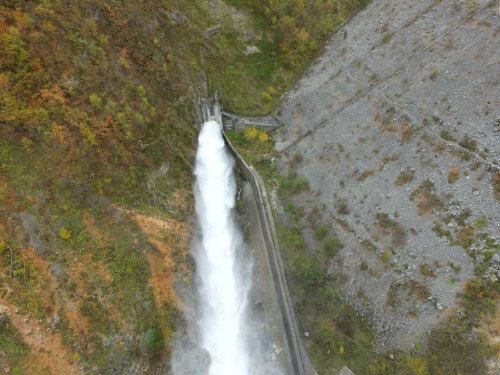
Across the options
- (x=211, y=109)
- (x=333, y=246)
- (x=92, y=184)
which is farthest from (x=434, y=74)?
(x=92, y=184)

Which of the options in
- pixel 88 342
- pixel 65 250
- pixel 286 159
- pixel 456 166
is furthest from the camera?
pixel 286 159

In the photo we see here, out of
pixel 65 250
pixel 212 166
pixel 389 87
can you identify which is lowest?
pixel 65 250

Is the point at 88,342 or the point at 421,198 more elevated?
the point at 421,198

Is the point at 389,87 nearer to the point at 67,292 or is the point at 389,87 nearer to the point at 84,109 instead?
the point at 84,109

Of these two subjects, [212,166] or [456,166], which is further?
[212,166]

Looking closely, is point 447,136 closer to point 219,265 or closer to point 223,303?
point 219,265

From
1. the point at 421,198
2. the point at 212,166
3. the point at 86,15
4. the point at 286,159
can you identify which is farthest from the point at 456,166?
the point at 86,15

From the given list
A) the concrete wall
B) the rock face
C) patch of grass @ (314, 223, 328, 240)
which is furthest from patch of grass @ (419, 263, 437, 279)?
the concrete wall
